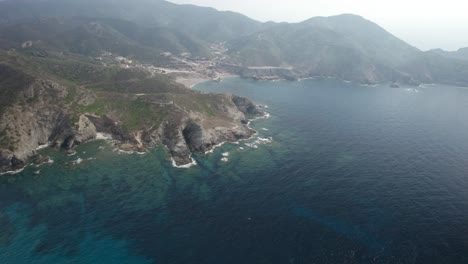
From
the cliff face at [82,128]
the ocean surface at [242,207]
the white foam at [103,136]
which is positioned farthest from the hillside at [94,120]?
the ocean surface at [242,207]

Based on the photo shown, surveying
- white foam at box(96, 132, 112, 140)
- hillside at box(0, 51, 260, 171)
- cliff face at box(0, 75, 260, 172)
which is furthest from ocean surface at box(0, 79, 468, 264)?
hillside at box(0, 51, 260, 171)

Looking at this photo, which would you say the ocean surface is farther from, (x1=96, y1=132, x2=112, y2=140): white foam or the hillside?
the hillside

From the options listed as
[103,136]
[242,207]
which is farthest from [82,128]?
[242,207]

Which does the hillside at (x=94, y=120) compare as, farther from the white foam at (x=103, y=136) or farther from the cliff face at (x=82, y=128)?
the white foam at (x=103, y=136)

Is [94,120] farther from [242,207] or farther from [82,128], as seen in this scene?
[242,207]

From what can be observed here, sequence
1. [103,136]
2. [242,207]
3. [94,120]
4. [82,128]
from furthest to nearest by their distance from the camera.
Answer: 1. [94,120]
2. [103,136]
3. [82,128]
4. [242,207]

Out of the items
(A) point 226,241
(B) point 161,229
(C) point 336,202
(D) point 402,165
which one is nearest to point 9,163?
(B) point 161,229

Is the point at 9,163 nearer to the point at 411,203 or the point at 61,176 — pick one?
the point at 61,176
